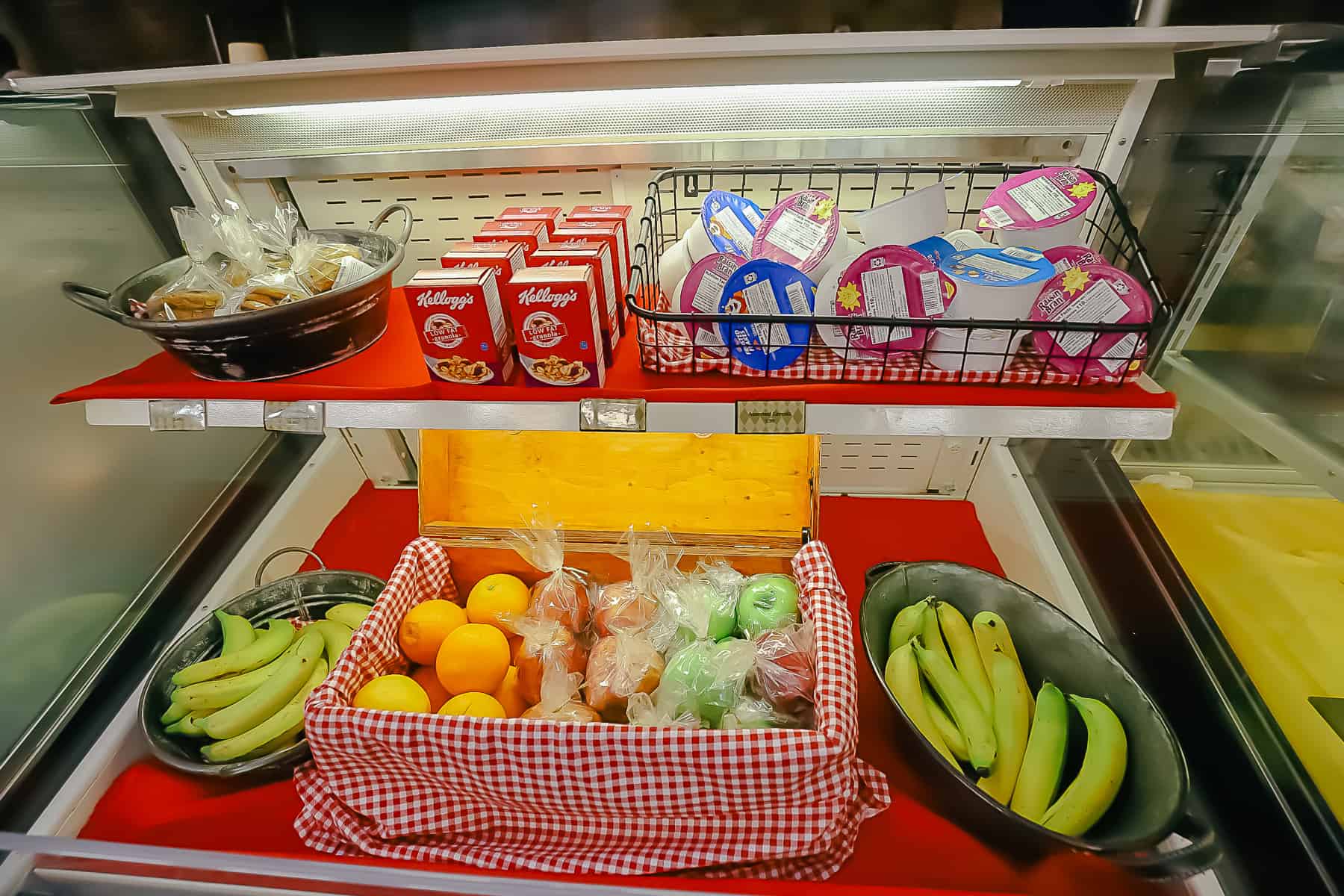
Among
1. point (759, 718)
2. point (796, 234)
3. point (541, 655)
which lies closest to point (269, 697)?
point (541, 655)

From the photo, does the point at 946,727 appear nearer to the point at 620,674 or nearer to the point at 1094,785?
the point at 1094,785

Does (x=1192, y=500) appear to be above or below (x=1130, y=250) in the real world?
below

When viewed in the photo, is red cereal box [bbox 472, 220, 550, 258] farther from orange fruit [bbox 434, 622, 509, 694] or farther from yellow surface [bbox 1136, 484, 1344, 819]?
yellow surface [bbox 1136, 484, 1344, 819]

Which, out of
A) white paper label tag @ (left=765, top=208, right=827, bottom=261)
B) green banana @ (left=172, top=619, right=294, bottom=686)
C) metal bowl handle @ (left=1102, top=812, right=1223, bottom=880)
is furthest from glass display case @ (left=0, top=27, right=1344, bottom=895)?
white paper label tag @ (left=765, top=208, right=827, bottom=261)

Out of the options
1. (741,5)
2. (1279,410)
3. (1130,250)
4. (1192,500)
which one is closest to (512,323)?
(741,5)

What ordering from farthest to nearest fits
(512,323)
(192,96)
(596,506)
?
(596,506)
(192,96)
(512,323)

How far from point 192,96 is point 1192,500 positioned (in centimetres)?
209

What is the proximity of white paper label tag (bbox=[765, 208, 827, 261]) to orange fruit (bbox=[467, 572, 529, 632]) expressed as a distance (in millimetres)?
898

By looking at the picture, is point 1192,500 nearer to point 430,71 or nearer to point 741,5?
point 741,5

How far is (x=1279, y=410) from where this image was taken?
1.10 metres

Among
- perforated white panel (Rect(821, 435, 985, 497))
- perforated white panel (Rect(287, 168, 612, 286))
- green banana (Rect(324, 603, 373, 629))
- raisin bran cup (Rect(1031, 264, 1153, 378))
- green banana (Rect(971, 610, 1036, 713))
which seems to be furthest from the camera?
perforated white panel (Rect(821, 435, 985, 497))

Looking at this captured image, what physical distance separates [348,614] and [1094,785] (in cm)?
152

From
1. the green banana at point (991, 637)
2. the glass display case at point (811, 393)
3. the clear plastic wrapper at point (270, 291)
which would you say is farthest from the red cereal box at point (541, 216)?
the green banana at point (991, 637)

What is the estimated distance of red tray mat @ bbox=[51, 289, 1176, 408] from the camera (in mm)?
911
